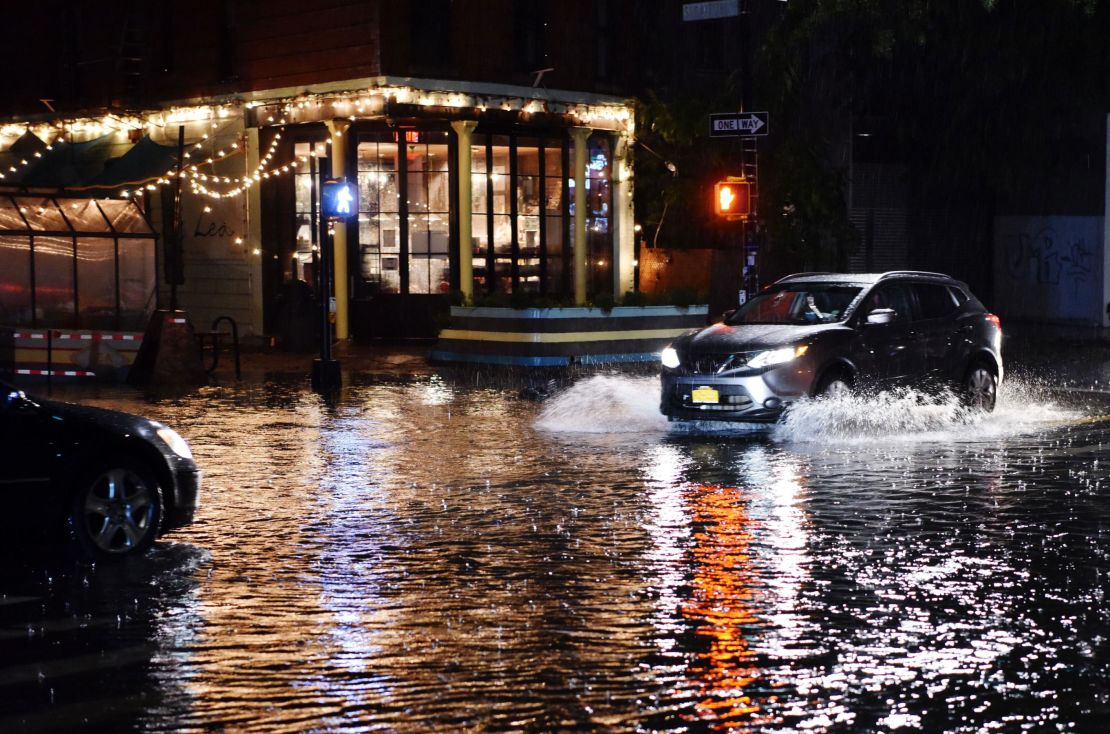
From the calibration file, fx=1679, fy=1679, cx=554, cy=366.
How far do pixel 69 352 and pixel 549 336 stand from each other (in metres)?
7.74

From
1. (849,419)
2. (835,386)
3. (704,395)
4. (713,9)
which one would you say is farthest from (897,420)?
(713,9)

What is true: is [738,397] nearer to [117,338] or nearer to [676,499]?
[676,499]

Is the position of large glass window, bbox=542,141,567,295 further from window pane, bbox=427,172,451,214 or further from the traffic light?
the traffic light

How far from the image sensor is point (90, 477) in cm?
997

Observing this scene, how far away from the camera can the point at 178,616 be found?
8.41 metres

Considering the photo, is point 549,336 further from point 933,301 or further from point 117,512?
point 117,512

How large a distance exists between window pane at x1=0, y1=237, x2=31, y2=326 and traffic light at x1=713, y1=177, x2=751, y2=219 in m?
10.7

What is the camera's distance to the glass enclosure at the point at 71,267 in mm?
26047

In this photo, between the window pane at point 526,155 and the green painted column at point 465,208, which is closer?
the green painted column at point 465,208

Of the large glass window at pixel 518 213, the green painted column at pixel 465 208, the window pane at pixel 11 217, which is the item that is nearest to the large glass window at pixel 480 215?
the large glass window at pixel 518 213

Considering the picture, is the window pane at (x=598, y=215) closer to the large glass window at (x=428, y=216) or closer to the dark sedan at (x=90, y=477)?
the large glass window at (x=428, y=216)

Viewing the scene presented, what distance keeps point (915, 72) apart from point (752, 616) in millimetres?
30594

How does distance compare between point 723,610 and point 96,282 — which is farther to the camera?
point 96,282

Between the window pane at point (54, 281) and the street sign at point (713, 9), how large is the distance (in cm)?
1035
